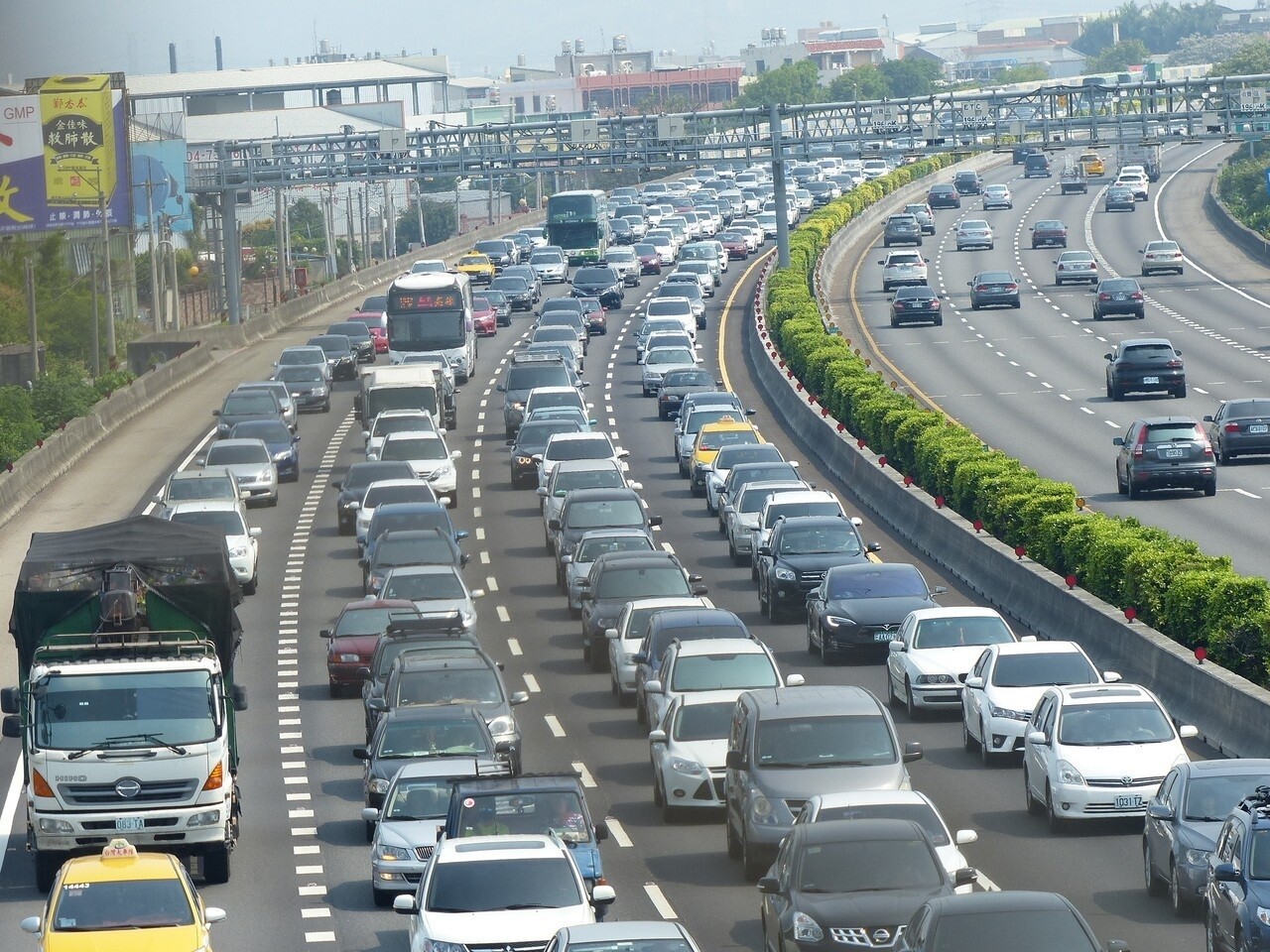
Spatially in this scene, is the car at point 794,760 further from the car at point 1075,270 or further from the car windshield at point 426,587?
the car at point 1075,270

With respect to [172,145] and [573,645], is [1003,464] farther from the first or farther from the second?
[172,145]

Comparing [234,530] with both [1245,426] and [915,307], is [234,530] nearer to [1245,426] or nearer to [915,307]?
[1245,426]

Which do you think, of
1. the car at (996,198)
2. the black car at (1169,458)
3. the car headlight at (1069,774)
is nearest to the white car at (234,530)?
the black car at (1169,458)

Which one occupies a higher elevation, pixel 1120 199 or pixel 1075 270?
pixel 1120 199

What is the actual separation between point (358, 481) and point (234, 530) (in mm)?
5748

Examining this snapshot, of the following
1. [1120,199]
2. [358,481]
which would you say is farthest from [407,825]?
[1120,199]

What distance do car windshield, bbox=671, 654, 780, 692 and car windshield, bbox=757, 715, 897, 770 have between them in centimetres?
402

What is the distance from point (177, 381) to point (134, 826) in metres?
52.8

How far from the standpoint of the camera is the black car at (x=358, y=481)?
1836 inches

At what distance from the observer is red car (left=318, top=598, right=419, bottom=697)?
32.8 metres

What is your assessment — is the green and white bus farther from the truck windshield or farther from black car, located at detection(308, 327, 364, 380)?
the truck windshield

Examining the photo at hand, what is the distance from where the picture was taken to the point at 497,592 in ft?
133

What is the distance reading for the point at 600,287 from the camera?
92.4 meters

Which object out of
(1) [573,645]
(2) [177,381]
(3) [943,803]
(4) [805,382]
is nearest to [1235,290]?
(4) [805,382]
